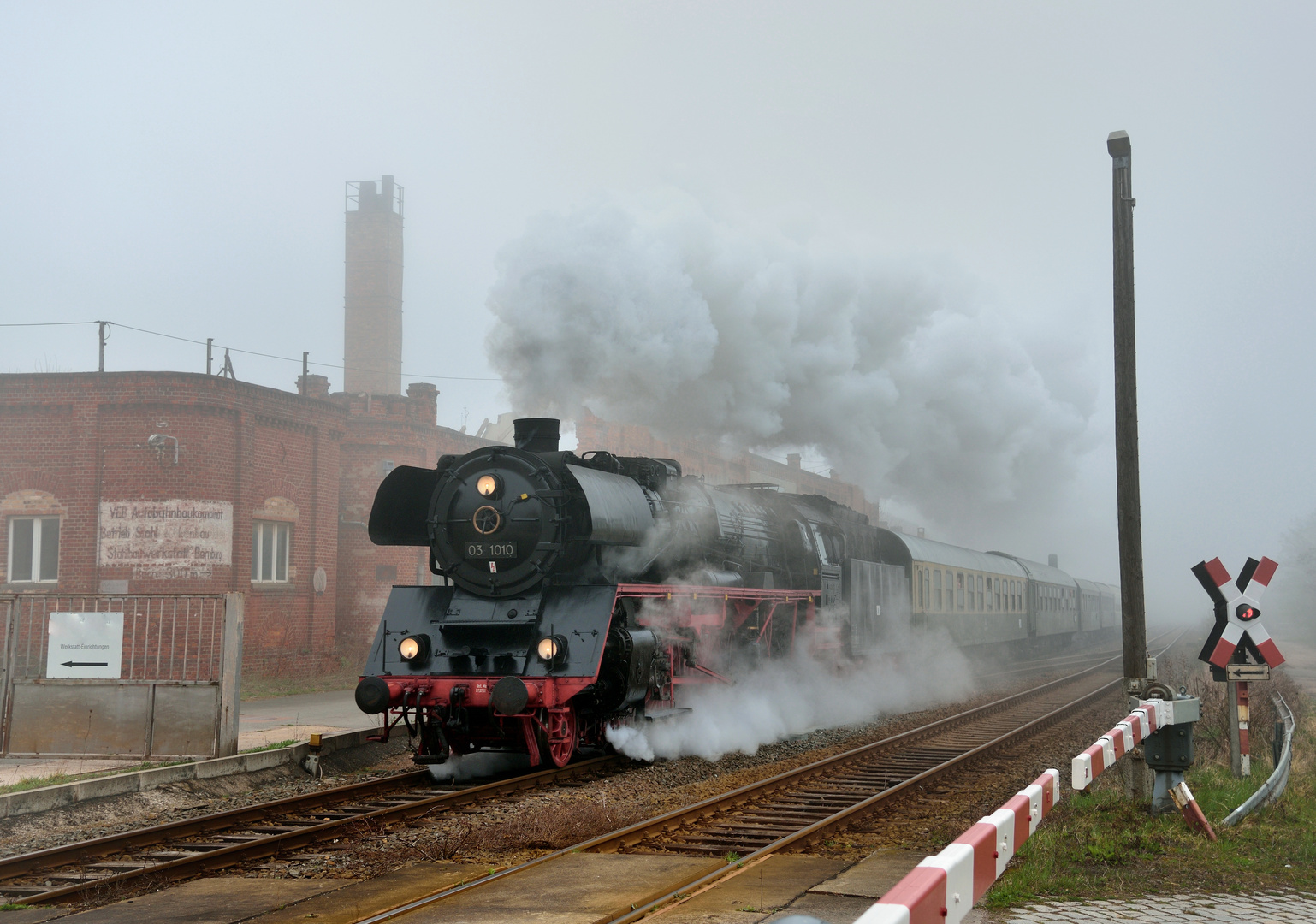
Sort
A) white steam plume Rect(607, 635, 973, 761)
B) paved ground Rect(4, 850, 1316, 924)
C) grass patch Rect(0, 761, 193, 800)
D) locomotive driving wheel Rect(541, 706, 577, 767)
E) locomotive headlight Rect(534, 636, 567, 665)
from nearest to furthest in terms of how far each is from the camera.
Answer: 1. paved ground Rect(4, 850, 1316, 924)
2. grass patch Rect(0, 761, 193, 800)
3. locomotive headlight Rect(534, 636, 567, 665)
4. locomotive driving wheel Rect(541, 706, 577, 767)
5. white steam plume Rect(607, 635, 973, 761)

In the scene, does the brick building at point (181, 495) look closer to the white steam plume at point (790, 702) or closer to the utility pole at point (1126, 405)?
the white steam plume at point (790, 702)

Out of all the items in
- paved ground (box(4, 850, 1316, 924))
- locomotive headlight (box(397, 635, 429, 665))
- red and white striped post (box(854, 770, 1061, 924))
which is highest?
red and white striped post (box(854, 770, 1061, 924))

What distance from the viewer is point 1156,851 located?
6164mm

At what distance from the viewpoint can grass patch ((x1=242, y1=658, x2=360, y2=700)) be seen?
17062 mm

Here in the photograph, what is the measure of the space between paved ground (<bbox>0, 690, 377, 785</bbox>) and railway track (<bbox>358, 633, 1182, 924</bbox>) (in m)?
5.11

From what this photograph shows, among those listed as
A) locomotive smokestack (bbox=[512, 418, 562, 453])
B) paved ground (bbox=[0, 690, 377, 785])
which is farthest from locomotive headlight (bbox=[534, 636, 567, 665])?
paved ground (bbox=[0, 690, 377, 785])

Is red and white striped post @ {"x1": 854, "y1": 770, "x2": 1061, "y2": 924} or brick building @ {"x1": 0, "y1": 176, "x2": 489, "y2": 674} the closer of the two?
red and white striped post @ {"x1": 854, "y1": 770, "x2": 1061, "y2": 924}

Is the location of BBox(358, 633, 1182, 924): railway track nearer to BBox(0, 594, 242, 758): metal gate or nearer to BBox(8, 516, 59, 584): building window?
BBox(0, 594, 242, 758): metal gate

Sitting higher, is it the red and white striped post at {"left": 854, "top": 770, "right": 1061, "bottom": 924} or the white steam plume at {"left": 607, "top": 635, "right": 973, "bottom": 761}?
the red and white striped post at {"left": 854, "top": 770, "right": 1061, "bottom": 924}

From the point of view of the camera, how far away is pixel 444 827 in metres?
7.14

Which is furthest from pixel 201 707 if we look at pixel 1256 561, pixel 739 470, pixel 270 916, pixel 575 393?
pixel 739 470

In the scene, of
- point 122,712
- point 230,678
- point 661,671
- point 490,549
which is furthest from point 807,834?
point 122,712

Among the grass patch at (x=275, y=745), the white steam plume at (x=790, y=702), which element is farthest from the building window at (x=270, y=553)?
the white steam plume at (x=790, y=702)

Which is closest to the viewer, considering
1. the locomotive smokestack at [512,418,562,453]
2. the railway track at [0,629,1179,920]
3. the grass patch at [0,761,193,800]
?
the railway track at [0,629,1179,920]
